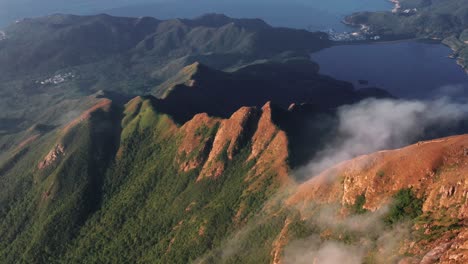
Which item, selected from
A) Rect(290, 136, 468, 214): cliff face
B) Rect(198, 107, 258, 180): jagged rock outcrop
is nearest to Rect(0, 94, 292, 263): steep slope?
Rect(198, 107, 258, 180): jagged rock outcrop

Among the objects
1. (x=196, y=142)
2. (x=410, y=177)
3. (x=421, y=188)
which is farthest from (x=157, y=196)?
(x=421, y=188)

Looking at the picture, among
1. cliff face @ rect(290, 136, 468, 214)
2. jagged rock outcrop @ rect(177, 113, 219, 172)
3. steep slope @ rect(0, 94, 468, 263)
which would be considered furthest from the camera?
jagged rock outcrop @ rect(177, 113, 219, 172)

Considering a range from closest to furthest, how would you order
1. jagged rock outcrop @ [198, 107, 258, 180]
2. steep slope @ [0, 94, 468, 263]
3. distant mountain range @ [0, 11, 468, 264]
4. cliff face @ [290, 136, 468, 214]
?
1. cliff face @ [290, 136, 468, 214]
2. steep slope @ [0, 94, 468, 263]
3. distant mountain range @ [0, 11, 468, 264]
4. jagged rock outcrop @ [198, 107, 258, 180]

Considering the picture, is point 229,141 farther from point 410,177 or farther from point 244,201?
point 410,177

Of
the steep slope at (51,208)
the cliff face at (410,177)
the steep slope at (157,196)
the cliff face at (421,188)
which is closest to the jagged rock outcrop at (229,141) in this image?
the steep slope at (157,196)

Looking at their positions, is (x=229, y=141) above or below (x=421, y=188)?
below

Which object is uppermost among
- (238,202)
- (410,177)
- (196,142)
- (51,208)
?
(410,177)

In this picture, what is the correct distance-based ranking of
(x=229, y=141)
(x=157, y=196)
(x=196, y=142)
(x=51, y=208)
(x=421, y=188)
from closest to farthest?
(x=421, y=188) → (x=229, y=141) → (x=157, y=196) → (x=196, y=142) → (x=51, y=208)

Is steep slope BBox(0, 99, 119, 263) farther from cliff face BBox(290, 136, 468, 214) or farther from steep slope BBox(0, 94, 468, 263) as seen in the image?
cliff face BBox(290, 136, 468, 214)

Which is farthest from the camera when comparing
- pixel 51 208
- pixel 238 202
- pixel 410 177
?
pixel 51 208

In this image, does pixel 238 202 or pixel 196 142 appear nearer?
pixel 238 202

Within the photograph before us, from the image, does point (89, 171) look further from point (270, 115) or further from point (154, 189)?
point (270, 115)
